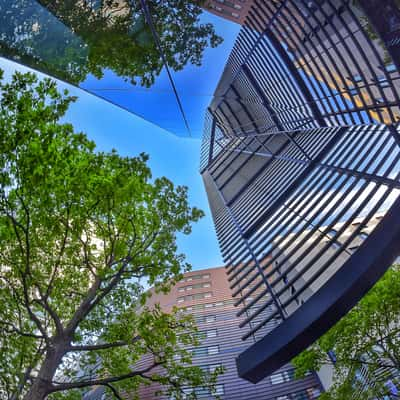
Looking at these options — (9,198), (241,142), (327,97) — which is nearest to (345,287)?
(9,198)

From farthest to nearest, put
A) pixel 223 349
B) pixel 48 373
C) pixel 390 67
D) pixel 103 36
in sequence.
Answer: pixel 223 349 → pixel 390 67 → pixel 48 373 → pixel 103 36

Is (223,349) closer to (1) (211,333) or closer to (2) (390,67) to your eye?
(1) (211,333)

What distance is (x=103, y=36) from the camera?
3469 millimetres

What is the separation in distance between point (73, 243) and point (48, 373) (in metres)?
3.32

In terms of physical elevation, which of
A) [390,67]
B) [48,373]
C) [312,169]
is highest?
[312,169]

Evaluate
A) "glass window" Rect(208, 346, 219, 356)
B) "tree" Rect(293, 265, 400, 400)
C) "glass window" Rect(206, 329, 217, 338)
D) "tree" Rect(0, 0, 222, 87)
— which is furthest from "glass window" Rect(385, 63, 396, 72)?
"glass window" Rect(206, 329, 217, 338)

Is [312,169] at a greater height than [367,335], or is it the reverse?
[312,169]

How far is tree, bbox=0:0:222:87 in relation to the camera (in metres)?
3.01

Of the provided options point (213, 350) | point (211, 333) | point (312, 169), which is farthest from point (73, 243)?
point (211, 333)

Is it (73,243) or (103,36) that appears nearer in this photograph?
(103,36)

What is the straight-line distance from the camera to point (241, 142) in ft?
70.4

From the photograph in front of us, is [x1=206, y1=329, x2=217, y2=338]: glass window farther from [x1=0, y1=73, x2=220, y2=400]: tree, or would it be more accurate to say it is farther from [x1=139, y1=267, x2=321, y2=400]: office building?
[x1=0, y1=73, x2=220, y2=400]: tree

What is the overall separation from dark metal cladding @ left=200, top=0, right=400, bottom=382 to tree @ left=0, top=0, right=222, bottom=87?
10.1ft

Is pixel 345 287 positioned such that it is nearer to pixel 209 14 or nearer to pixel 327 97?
pixel 209 14
